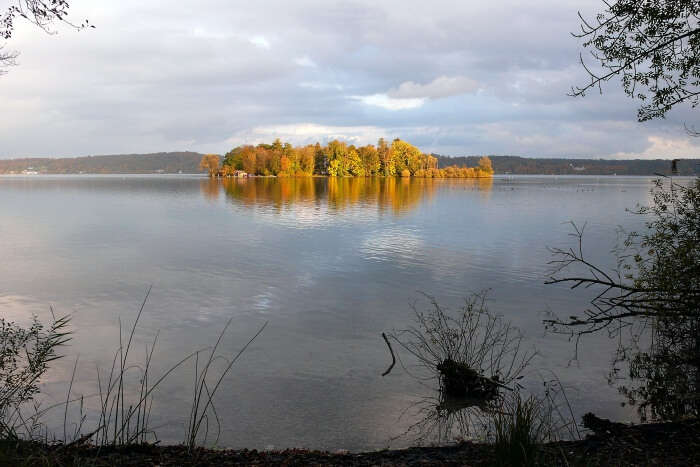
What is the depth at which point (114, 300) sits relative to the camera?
13.6 metres

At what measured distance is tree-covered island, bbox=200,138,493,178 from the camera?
15200 cm

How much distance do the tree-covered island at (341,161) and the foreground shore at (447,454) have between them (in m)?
145

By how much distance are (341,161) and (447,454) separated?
146m

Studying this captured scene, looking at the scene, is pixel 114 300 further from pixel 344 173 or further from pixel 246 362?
pixel 344 173

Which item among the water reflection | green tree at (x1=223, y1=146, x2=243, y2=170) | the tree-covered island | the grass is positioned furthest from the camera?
green tree at (x1=223, y1=146, x2=243, y2=170)

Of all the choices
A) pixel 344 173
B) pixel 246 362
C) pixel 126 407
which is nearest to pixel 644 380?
pixel 246 362

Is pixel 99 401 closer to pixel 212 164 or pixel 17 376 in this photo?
pixel 17 376

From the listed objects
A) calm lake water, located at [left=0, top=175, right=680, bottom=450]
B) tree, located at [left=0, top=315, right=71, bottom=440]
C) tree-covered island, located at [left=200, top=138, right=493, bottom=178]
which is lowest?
calm lake water, located at [left=0, top=175, right=680, bottom=450]

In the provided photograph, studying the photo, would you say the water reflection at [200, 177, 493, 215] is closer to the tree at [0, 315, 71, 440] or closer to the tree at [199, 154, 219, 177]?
the tree at [0, 315, 71, 440]

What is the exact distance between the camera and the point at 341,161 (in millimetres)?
150250

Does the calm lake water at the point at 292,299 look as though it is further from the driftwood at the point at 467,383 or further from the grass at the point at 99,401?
the driftwood at the point at 467,383

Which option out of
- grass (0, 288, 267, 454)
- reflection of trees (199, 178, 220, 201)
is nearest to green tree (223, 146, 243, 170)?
reflection of trees (199, 178, 220, 201)

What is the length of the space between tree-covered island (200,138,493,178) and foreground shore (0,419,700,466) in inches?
5727

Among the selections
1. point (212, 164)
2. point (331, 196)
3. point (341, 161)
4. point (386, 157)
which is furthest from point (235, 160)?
point (331, 196)
